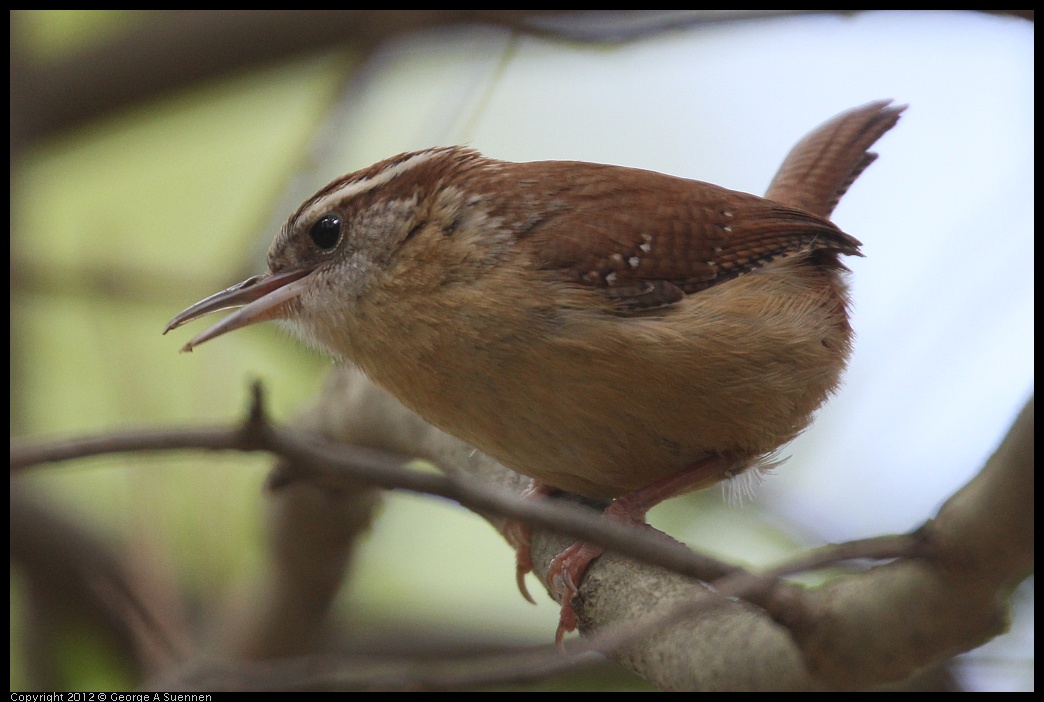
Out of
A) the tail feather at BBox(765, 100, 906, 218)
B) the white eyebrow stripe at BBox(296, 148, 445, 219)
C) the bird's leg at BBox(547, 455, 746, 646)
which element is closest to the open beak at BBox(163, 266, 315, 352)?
the white eyebrow stripe at BBox(296, 148, 445, 219)

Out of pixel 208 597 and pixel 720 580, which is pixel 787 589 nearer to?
pixel 720 580

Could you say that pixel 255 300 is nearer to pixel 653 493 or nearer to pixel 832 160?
pixel 653 493

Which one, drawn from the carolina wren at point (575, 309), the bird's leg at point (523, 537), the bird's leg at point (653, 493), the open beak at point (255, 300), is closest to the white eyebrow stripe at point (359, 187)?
the carolina wren at point (575, 309)

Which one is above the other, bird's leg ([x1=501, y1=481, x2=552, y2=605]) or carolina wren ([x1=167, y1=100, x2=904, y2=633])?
carolina wren ([x1=167, y1=100, x2=904, y2=633])

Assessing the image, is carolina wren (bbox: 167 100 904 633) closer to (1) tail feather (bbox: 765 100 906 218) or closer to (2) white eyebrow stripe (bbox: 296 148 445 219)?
(2) white eyebrow stripe (bbox: 296 148 445 219)

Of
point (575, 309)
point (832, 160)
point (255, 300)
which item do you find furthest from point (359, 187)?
point (832, 160)

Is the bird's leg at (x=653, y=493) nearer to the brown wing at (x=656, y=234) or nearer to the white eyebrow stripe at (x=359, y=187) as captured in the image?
the brown wing at (x=656, y=234)
